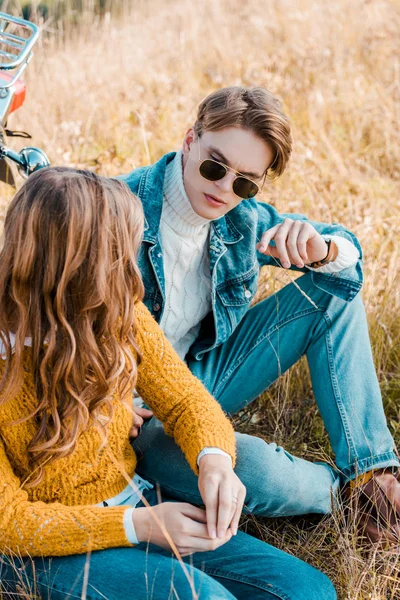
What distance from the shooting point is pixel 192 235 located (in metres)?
2.34

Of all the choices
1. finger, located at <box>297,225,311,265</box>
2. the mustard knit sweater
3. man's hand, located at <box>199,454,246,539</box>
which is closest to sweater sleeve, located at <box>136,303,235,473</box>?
the mustard knit sweater

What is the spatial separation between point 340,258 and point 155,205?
0.64 meters

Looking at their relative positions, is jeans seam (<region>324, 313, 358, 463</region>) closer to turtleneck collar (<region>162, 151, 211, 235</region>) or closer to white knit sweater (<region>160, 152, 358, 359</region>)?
white knit sweater (<region>160, 152, 358, 359</region>)

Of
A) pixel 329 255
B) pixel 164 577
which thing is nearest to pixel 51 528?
pixel 164 577

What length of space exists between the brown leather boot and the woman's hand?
0.69 metres

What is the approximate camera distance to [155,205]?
7.43ft

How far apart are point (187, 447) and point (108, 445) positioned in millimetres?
209

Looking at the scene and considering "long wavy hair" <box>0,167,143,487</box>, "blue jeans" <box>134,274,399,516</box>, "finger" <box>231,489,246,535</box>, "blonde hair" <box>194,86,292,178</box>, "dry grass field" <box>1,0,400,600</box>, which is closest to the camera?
"long wavy hair" <box>0,167,143,487</box>

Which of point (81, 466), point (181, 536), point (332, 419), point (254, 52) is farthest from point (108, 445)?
point (254, 52)

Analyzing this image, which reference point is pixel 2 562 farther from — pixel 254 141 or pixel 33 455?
pixel 254 141

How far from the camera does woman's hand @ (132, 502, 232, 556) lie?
1595mm

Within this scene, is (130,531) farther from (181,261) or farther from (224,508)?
(181,261)

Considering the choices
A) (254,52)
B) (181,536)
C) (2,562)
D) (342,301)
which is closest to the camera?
(181,536)

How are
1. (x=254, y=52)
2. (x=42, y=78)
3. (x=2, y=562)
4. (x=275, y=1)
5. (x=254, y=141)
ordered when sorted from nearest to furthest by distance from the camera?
(x=2, y=562), (x=254, y=141), (x=42, y=78), (x=254, y=52), (x=275, y=1)
